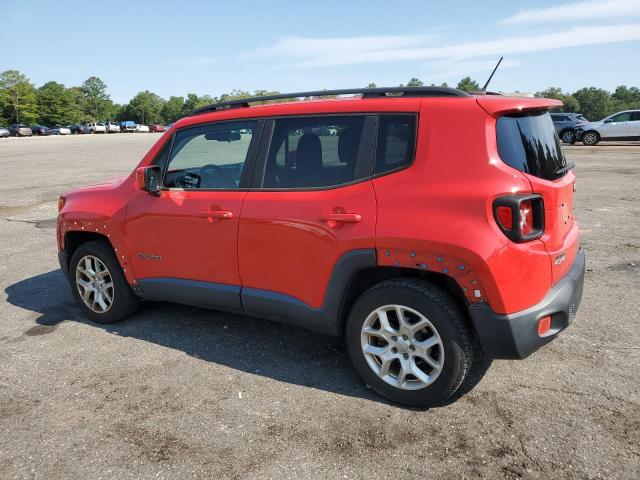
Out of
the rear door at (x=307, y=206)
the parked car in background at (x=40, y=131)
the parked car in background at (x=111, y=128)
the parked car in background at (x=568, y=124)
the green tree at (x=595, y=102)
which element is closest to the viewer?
the rear door at (x=307, y=206)

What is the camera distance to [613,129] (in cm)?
2452

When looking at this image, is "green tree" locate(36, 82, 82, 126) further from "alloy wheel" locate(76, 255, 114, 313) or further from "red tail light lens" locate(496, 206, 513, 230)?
"red tail light lens" locate(496, 206, 513, 230)

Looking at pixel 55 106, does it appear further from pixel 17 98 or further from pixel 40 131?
pixel 40 131

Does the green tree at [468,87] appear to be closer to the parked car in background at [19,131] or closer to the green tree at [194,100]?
the parked car in background at [19,131]

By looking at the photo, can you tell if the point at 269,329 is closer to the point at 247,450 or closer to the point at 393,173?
the point at 247,450

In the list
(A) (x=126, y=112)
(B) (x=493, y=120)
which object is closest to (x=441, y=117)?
(B) (x=493, y=120)

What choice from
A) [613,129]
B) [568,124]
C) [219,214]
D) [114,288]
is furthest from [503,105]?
[568,124]

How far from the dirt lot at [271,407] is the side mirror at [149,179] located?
47.7 inches

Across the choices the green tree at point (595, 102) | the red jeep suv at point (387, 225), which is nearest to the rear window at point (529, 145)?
the red jeep suv at point (387, 225)

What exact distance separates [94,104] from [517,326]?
14352 centimetres

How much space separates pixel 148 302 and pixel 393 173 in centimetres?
299

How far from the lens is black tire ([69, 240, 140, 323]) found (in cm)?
438

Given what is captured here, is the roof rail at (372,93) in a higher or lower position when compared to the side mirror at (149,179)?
higher

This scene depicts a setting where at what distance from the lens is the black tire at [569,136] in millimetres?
26328
